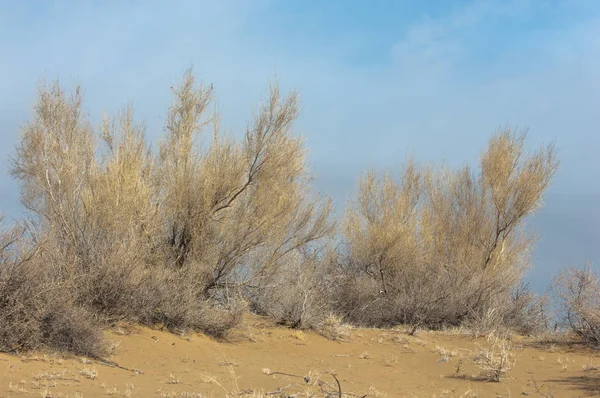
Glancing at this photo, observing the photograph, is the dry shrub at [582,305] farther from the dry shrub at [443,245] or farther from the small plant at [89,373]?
the small plant at [89,373]

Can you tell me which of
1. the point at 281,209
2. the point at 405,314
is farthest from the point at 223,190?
the point at 405,314

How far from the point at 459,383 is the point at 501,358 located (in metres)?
0.90

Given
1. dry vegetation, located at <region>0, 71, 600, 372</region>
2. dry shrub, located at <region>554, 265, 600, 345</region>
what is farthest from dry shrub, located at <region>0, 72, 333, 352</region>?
dry shrub, located at <region>554, 265, 600, 345</region>

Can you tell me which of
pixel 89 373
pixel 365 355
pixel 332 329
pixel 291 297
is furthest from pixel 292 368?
pixel 291 297

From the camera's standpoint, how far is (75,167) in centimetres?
1398

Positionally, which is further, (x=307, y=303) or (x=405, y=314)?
(x=405, y=314)

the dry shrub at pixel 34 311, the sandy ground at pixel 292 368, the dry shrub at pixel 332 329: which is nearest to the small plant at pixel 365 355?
the sandy ground at pixel 292 368

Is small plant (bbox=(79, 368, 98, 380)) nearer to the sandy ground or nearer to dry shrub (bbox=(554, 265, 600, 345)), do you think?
the sandy ground

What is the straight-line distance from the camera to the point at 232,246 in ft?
50.5

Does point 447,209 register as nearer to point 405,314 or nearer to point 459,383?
point 405,314

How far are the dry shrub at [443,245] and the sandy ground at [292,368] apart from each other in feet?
12.3

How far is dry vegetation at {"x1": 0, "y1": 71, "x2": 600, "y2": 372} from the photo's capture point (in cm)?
1132

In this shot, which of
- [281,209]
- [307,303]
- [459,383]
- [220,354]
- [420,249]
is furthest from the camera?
[420,249]

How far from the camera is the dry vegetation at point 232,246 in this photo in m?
11.3
